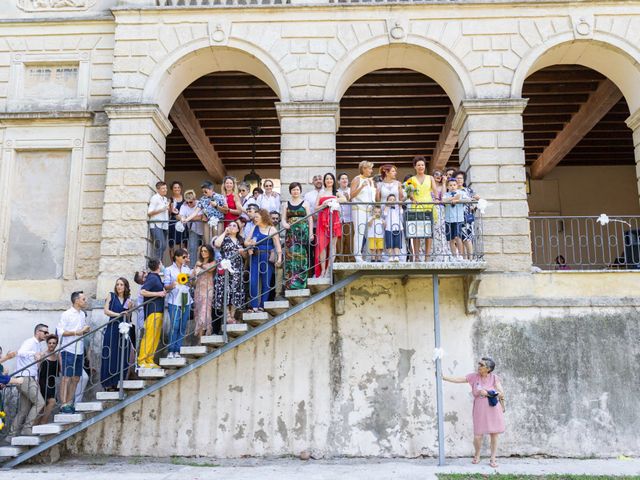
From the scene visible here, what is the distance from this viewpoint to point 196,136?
17156 millimetres

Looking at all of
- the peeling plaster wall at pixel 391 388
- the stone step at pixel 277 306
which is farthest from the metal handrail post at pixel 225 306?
the peeling plaster wall at pixel 391 388

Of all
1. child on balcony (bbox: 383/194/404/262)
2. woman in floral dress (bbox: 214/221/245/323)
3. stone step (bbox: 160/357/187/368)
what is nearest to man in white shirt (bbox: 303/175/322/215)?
child on balcony (bbox: 383/194/404/262)

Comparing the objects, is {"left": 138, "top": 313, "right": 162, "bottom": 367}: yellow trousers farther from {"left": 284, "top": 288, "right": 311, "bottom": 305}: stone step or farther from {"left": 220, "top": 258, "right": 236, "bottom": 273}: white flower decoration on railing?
{"left": 284, "top": 288, "right": 311, "bottom": 305}: stone step

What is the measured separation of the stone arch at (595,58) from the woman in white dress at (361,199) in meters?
3.62

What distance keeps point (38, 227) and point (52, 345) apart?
2943 mm

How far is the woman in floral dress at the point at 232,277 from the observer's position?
33.6ft

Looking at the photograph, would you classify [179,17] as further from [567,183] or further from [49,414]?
[567,183]

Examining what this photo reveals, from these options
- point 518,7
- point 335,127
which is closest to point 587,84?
point 518,7

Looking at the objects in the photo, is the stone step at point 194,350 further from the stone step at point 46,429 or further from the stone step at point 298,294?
the stone step at point 46,429

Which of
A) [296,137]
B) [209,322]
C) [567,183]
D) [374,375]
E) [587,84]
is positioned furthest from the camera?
[567,183]

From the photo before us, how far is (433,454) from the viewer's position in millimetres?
10773

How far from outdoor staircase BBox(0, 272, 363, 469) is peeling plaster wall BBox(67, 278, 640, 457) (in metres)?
1.10

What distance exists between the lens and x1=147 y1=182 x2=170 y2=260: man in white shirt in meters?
11.8

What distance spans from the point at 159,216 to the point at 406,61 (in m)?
5.78
